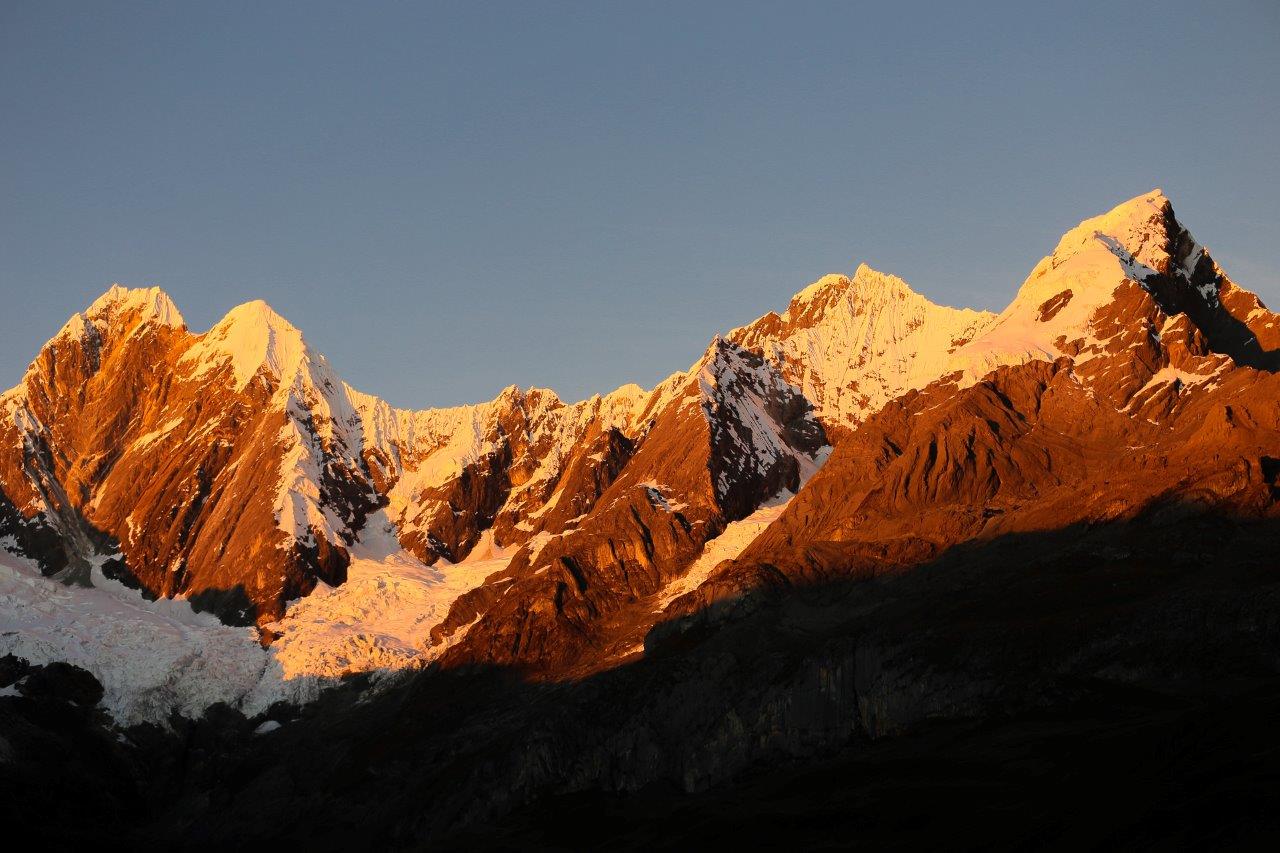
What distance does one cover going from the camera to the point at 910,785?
194 m

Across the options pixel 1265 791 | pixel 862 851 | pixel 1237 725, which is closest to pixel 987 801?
pixel 862 851

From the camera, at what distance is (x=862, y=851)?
586 ft

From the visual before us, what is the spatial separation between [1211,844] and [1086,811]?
23754 mm

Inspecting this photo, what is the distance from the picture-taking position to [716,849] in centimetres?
19650

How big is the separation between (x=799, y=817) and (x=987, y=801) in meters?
25.8

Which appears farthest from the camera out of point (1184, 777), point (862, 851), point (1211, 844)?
point (862, 851)

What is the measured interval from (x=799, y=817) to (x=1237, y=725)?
51176 mm

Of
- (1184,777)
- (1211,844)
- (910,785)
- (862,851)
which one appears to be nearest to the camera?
(1211,844)

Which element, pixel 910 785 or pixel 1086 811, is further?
pixel 910 785

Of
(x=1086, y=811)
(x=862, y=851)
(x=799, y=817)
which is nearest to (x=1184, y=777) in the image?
(x=1086, y=811)

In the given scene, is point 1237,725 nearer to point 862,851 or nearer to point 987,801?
point 987,801

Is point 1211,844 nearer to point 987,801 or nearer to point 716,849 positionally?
point 987,801

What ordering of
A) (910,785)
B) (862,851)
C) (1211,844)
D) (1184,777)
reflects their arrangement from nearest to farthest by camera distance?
(1211,844), (1184,777), (862,851), (910,785)

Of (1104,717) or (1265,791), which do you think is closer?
(1265,791)
